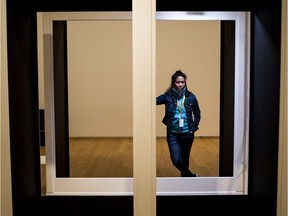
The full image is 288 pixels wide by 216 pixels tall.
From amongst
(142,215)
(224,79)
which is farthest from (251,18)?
(142,215)

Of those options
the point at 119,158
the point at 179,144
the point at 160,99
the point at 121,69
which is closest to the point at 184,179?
the point at 179,144

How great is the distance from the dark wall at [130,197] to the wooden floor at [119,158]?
145 centimetres

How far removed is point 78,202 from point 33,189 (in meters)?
0.38

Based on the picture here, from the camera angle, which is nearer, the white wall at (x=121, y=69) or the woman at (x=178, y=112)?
the woman at (x=178, y=112)

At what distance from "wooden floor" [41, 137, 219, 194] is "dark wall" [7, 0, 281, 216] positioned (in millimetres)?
1455

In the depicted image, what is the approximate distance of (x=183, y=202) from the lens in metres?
3.41

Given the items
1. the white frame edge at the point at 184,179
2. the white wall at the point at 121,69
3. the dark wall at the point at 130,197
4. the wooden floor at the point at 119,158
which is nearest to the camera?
the dark wall at the point at 130,197

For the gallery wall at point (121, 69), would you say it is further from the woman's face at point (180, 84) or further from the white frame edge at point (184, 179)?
the white frame edge at point (184, 179)

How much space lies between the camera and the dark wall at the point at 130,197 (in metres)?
2.88

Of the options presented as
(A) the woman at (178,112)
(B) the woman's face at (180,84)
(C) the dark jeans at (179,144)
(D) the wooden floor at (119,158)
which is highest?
(B) the woman's face at (180,84)

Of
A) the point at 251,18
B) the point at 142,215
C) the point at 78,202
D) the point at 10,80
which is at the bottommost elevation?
the point at 78,202

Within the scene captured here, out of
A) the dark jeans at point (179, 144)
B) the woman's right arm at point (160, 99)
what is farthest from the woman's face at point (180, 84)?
the dark jeans at point (179, 144)

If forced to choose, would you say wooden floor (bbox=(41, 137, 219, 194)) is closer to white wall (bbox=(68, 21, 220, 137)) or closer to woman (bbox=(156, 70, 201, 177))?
white wall (bbox=(68, 21, 220, 137))

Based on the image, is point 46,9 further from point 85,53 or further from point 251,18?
point 85,53
